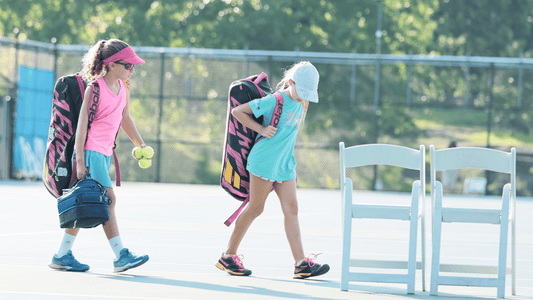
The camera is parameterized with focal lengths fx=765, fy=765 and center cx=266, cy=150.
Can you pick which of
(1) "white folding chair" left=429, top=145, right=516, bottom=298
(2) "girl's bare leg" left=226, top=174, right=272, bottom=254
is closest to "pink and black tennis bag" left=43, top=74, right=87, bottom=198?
(2) "girl's bare leg" left=226, top=174, right=272, bottom=254

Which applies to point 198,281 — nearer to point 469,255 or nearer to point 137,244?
point 137,244

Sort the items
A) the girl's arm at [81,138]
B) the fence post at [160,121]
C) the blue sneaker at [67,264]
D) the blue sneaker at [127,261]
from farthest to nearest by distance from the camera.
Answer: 1. the fence post at [160,121]
2. the blue sneaker at [67,264]
3. the blue sneaker at [127,261]
4. the girl's arm at [81,138]

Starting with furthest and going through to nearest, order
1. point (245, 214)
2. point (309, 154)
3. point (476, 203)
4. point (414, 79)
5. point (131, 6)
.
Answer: point (131, 6), point (414, 79), point (309, 154), point (476, 203), point (245, 214)

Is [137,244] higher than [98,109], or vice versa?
[98,109]

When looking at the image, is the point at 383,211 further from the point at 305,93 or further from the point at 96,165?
the point at 96,165

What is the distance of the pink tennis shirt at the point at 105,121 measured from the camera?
597 centimetres

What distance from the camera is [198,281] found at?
5.83 meters

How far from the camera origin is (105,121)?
6027 mm

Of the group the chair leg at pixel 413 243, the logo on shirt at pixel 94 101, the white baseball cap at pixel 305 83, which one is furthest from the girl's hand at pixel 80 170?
the chair leg at pixel 413 243

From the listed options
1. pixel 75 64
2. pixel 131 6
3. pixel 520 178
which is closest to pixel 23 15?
pixel 131 6

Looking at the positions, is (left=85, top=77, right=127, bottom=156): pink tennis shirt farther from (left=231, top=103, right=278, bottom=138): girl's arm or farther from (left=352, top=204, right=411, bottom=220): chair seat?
(left=352, top=204, right=411, bottom=220): chair seat

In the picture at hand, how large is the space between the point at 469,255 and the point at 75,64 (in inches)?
586

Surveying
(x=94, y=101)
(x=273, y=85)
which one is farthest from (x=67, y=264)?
(x=273, y=85)

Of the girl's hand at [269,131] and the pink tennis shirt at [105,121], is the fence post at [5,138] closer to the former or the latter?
the pink tennis shirt at [105,121]
